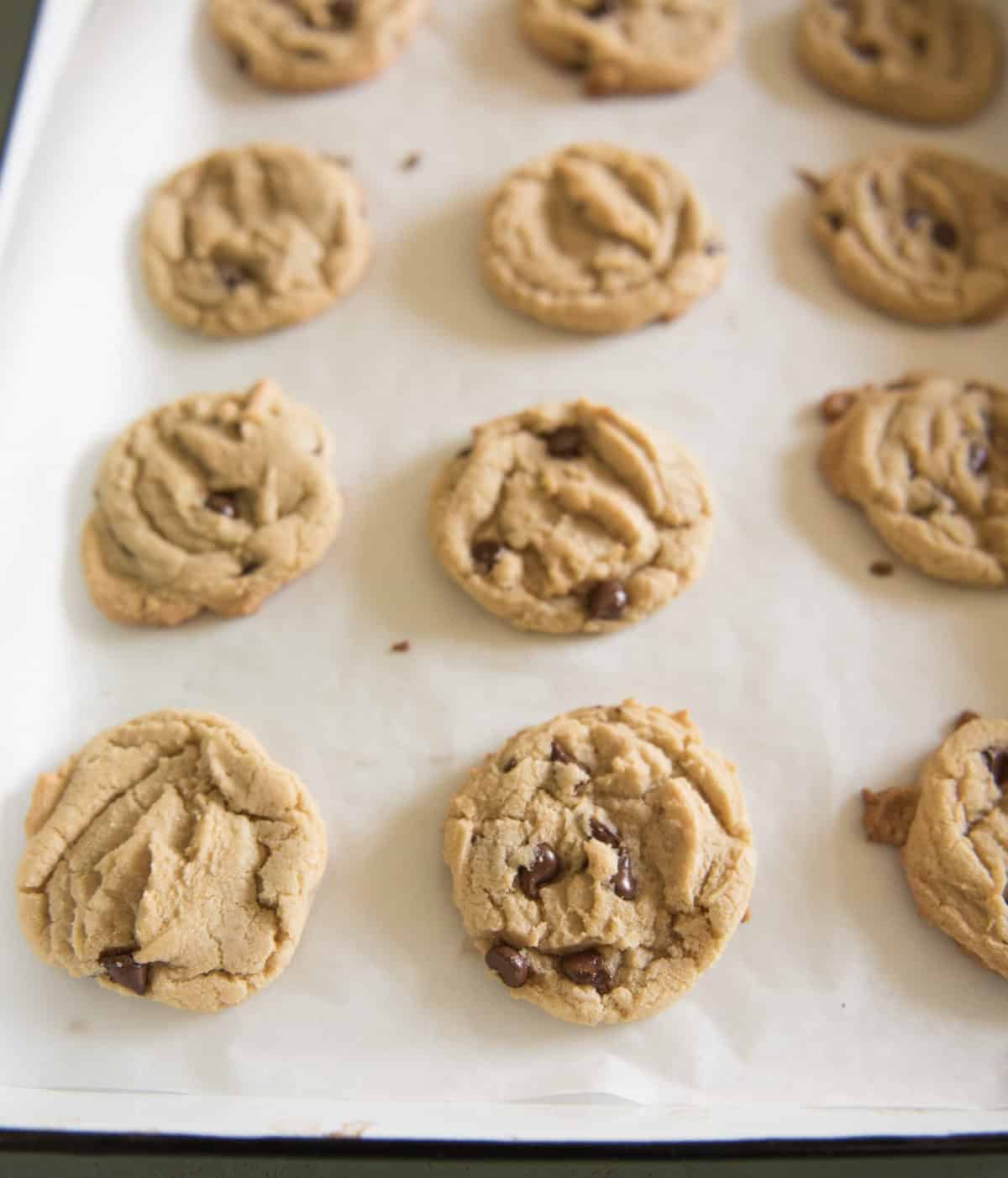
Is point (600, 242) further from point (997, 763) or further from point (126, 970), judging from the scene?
point (126, 970)

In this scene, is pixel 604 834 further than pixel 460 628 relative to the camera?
No

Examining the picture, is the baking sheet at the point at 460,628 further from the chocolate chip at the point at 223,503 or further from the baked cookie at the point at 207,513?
the chocolate chip at the point at 223,503

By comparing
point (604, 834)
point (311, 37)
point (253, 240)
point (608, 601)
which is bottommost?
point (604, 834)

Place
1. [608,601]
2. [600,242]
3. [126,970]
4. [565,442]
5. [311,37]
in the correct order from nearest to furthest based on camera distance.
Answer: [126,970]
[608,601]
[565,442]
[600,242]
[311,37]

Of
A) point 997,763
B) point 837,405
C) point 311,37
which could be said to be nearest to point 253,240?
point 311,37

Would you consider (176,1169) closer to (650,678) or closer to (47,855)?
(47,855)
